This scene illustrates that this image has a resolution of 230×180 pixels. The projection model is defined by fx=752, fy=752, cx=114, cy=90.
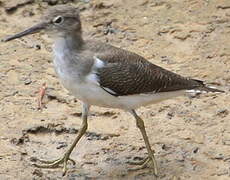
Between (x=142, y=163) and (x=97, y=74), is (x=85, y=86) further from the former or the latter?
(x=142, y=163)

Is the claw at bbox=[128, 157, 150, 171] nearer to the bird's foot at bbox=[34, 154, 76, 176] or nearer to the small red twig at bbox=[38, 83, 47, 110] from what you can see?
the bird's foot at bbox=[34, 154, 76, 176]

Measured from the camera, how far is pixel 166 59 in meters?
8.09

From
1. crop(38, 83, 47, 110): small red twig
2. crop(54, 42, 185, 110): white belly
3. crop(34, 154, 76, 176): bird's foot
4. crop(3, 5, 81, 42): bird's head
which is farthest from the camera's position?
crop(38, 83, 47, 110): small red twig

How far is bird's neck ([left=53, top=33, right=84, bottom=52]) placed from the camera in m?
6.18

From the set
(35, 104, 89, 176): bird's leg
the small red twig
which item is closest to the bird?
(35, 104, 89, 176): bird's leg

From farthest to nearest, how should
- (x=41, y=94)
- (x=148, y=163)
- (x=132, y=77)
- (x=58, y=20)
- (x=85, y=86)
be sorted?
(x=41, y=94)
(x=148, y=163)
(x=132, y=77)
(x=58, y=20)
(x=85, y=86)

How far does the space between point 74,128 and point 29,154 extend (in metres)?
0.56

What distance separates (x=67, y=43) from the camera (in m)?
6.20

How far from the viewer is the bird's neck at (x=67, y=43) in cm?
618

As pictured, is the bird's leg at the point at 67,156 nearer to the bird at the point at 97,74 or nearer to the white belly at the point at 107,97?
the bird at the point at 97,74

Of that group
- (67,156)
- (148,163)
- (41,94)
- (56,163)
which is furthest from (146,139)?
(41,94)

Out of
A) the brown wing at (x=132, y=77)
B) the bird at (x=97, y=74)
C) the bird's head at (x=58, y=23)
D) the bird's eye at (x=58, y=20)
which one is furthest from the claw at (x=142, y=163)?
the bird's eye at (x=58, y=20)

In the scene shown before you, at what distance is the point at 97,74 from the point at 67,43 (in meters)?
0.36

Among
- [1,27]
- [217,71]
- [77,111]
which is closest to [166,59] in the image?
[217,71]
